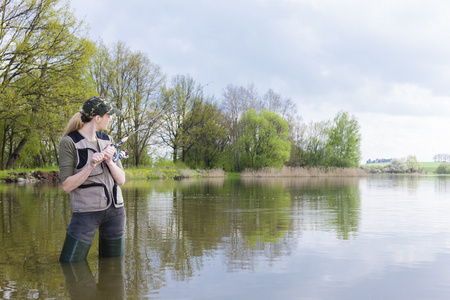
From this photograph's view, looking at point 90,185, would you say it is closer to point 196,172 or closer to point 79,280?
point 79,280

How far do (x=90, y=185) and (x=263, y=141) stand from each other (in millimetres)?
51788

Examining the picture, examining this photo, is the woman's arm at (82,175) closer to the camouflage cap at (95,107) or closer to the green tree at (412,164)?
the camouflage cap at (95,107)

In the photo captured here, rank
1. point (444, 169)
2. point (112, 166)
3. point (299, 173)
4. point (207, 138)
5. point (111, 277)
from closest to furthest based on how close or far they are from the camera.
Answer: point (111, 277) < point (112, 166) < point (299, 173) < point (207, 138) < point (444, 169)

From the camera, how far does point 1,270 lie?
454 cm

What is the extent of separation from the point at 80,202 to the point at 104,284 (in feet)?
3.02

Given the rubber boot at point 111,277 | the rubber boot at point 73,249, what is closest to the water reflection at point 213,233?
the rubber boot at point 111,277

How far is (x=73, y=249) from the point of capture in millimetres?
4578

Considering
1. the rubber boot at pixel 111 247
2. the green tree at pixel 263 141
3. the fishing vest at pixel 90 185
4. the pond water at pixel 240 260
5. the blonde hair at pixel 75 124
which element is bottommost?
the pond water at pixel 240 260

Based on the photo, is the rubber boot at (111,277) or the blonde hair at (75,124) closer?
the rubber boot at (111,277)

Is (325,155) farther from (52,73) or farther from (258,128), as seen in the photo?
(52,73)

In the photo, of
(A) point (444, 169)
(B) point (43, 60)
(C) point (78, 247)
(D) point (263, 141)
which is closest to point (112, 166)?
(C) point (78, 247)

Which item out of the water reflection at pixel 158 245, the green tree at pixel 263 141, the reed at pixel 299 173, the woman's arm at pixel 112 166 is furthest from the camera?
the green tree at pixel 263 141

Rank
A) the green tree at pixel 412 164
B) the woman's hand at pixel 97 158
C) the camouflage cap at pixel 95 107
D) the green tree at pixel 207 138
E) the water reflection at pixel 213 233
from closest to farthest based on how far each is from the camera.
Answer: the woman's hand at pixel 97 158
the camouflage cap at pixel 95 107
the water reflection at pixel 213 233
the green tree at pixel 207 138
the green tree at pixel 412 164

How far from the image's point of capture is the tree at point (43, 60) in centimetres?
2398
